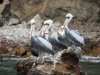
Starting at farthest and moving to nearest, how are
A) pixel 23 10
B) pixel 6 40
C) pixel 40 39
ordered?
pixel 23 10
pixel 6 40
pixel 40 39

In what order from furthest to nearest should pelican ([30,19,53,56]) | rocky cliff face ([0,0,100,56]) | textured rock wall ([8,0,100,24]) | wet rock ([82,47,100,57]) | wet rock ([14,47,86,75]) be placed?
textured rock wall ([8,0,100,24]) < rocky cliff face ([0,0,100,56]) < wet rock ([82,47,100,57]) < pelican ([30,19,53,56]) < wet rock ([14,47,86,75])

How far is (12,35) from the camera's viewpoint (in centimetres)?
4234

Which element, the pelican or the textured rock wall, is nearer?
the pelican

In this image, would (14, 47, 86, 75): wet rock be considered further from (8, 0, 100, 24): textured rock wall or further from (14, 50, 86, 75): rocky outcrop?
(8, 0, 100, 24): textured rock wall

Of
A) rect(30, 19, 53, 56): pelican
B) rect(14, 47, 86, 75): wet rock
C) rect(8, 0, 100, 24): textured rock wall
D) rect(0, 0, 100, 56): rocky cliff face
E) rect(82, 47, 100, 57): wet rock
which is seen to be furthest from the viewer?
rect(8, 0, 100, 24): textured rock wall

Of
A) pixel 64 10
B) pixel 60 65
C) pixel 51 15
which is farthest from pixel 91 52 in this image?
pixel 60 65

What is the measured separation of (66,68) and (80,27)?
2903cm

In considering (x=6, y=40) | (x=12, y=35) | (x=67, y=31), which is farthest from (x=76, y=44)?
(x=12, y=35)

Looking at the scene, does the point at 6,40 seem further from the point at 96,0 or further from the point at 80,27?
the point at 96,0

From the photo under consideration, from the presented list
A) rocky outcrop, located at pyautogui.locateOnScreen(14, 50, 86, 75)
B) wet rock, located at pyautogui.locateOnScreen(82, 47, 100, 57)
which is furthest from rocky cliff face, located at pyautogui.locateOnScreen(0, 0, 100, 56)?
rocky outcrop, located at pyautogui.locateOnScreen(14, 50, 86, 75)

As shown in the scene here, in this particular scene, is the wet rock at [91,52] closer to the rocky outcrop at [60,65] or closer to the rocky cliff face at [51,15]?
the rocky cliff face at [51,15]

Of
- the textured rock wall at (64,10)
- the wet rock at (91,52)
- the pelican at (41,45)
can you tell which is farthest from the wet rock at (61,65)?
the textured rock wall at (64,10)

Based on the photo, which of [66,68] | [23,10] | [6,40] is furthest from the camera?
[23,10]

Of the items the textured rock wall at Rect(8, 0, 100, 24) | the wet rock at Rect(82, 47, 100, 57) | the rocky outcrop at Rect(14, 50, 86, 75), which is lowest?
the wet rock at Rect(82, 47, 100, 57)
